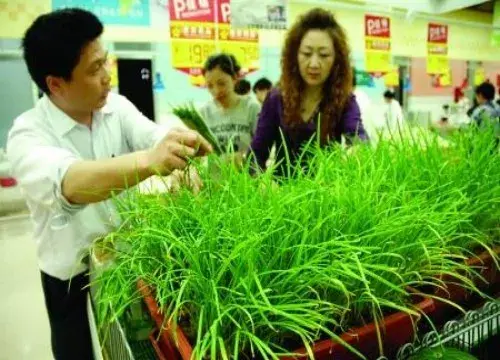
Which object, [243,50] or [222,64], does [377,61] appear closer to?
[243,50]

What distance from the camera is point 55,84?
128 cm

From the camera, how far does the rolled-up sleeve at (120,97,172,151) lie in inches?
58.6

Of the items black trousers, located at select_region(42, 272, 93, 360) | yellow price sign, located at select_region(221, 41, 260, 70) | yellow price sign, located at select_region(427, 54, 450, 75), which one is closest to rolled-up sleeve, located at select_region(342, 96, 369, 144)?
black trousers, located at select_region(42, 272, 93, 360)

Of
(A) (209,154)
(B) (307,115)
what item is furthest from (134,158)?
(B) (307,115)

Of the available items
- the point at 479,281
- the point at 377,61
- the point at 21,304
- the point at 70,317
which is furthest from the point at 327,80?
→ the point at 377,61

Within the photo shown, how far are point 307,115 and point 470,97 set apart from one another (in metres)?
12.6

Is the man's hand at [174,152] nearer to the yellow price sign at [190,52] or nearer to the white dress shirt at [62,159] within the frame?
the white dress shirt at [62,159]

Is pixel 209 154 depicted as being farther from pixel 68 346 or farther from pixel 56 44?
pixel 68 346

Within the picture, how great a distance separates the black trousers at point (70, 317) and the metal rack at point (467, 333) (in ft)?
3.25

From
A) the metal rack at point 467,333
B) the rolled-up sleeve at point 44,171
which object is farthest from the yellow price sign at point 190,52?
the metal rack at point 467,333

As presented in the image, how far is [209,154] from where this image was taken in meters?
0.96

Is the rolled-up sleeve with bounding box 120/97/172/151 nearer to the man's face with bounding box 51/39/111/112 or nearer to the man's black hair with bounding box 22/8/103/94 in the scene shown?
the man's face with bounding box 51/39/111/112

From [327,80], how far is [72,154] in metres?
1.06

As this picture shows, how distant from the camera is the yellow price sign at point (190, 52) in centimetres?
540
